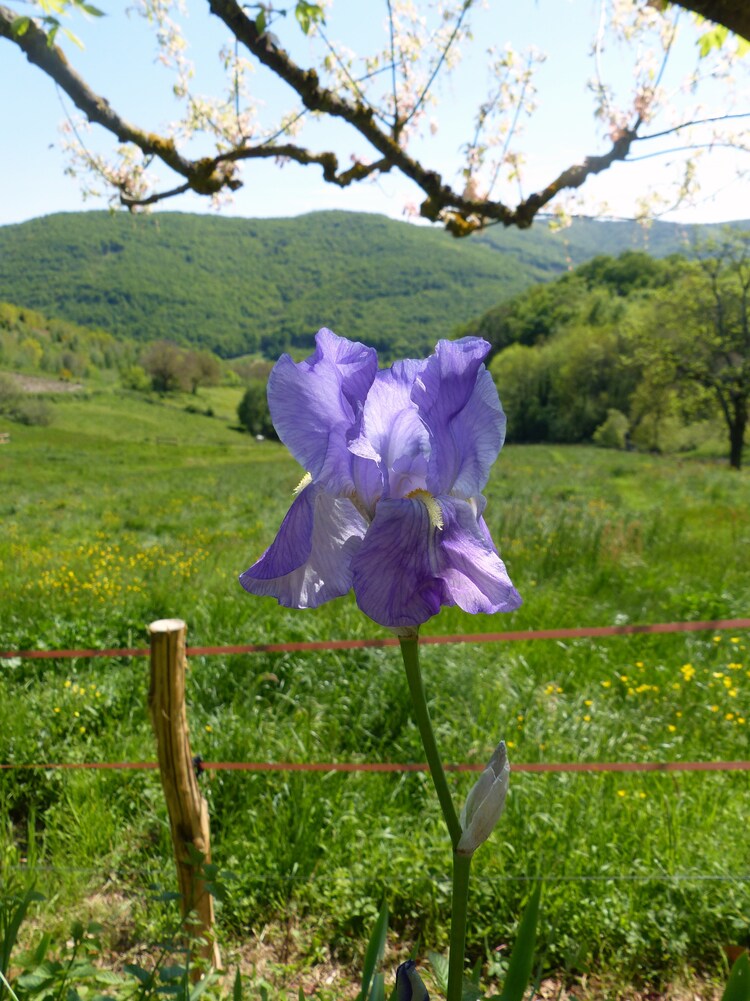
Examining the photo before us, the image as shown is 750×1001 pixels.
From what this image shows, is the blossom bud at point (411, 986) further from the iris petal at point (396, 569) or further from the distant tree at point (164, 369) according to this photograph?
the distant tree at point (164, 369)

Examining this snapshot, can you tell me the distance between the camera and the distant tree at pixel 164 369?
48597mm

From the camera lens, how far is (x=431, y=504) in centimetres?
70

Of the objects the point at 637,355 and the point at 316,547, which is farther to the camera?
the point at 637,355

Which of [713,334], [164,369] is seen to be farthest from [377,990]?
[164,369]

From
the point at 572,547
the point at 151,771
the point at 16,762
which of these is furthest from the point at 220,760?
the point at 572,547

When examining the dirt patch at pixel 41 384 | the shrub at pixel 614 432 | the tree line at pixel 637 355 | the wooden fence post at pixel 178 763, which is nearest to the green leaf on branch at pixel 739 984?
the wooden fence post at pixel 178 763

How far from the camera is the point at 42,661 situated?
3777mm

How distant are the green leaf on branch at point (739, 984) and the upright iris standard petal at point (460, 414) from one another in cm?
79

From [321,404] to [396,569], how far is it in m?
0.22

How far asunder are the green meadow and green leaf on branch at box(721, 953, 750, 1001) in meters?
0.42

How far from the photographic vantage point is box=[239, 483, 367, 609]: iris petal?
74 centimetres

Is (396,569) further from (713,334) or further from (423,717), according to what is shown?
(713,334)

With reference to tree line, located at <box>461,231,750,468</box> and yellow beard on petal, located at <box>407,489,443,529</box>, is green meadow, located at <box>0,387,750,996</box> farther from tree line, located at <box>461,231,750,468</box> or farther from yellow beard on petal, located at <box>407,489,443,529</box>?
tree line, located at <box>461,231,750,468</box>

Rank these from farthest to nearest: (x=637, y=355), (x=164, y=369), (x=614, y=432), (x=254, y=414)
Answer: (x=164, y=369)
(x=254, y=414)
(x=614, y=432)
(x=637, y=355)
